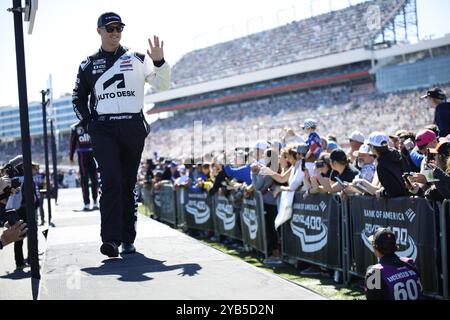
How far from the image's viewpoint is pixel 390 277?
14.3 ft

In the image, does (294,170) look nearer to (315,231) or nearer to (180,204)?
(315,231)

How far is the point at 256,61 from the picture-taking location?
233 feet

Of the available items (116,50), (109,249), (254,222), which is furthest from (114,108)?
(254,222)

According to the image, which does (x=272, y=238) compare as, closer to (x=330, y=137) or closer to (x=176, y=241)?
(x=330, y=137)

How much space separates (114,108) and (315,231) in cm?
343

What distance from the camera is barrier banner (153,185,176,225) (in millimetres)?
14578

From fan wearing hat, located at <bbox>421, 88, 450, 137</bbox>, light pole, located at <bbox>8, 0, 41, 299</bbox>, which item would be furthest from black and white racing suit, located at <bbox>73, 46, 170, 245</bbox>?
fan wearing hat, located at <bbox>421, 88, 450, 137</bbox>

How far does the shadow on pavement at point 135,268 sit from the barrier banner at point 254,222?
4146 millimetres

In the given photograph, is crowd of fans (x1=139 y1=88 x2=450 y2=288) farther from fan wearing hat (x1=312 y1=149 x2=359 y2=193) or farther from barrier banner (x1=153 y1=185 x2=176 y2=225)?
barrier banner (x1=153 y1=185 x2=176 y2=225)

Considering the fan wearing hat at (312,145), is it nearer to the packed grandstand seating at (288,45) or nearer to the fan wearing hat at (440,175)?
the fan wearing hat at (440,175)

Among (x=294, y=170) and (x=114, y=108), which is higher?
(x=114, y=108)

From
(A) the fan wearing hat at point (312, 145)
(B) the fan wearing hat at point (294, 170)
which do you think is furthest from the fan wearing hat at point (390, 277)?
(A) the fan wearing hat at point (312, 145)

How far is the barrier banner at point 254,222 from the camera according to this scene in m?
8.72
